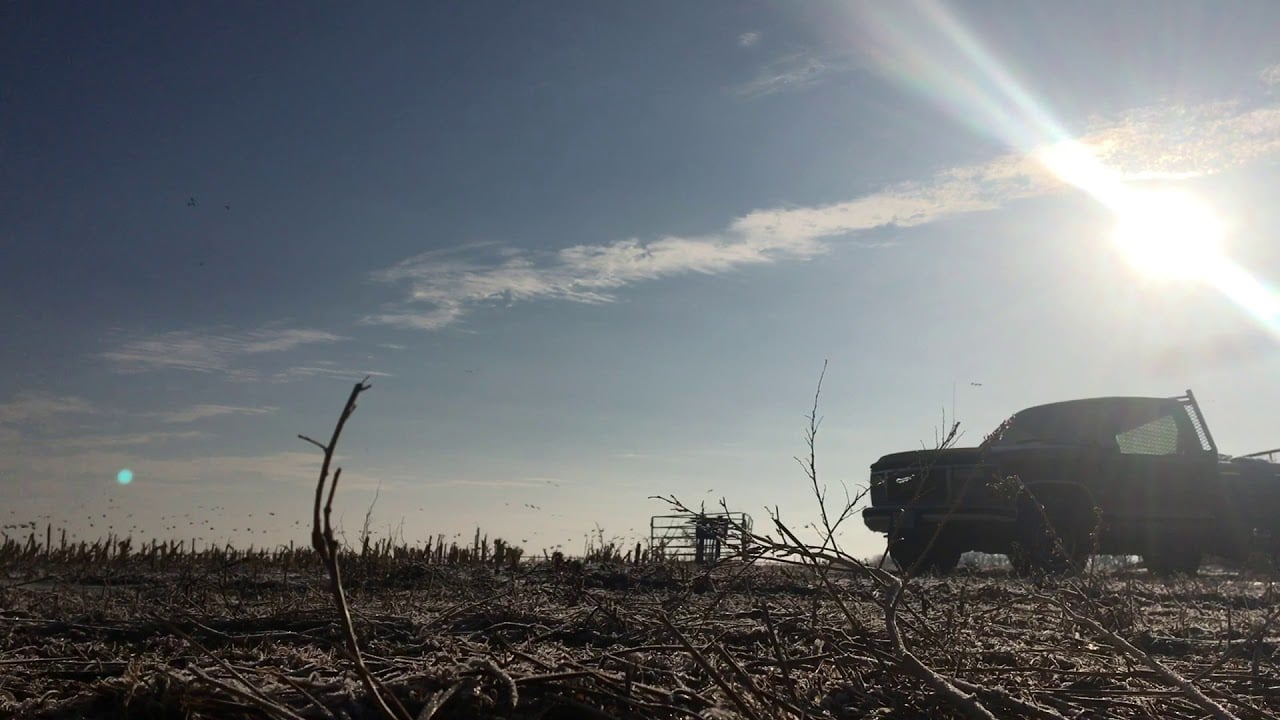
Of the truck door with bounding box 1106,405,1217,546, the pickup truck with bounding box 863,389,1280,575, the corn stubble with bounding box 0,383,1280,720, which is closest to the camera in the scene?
the corn stubble with bounding box 0,383,1280,720

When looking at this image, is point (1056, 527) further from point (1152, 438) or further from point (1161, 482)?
point (1152, 438)

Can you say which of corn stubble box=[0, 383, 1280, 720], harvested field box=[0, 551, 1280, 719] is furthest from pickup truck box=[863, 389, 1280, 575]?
harvested field box=[0, 551, 1280, 719]

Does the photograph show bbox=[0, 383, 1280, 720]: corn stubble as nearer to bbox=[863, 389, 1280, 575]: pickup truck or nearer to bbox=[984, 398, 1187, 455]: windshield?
bbox=[863, 389, 1280, 575]: pickup truck

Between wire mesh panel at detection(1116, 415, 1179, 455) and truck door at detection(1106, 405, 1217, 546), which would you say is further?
wire mesh panel at detection(1116, 415, 1179, 455)

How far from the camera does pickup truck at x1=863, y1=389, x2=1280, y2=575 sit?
31.6 feet

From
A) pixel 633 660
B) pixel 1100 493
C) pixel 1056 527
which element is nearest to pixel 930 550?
pixel 1056 527

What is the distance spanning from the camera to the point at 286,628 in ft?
12.5

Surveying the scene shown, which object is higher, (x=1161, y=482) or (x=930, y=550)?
(x=1161, y=482)

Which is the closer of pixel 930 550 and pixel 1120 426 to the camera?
pixel 1120 426

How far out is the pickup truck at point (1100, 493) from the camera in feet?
31.6

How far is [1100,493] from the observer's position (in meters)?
9.78

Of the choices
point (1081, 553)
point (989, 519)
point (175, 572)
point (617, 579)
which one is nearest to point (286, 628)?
point (617, 579)

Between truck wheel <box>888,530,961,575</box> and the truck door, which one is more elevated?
the truck door

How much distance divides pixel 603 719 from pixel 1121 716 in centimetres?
153
